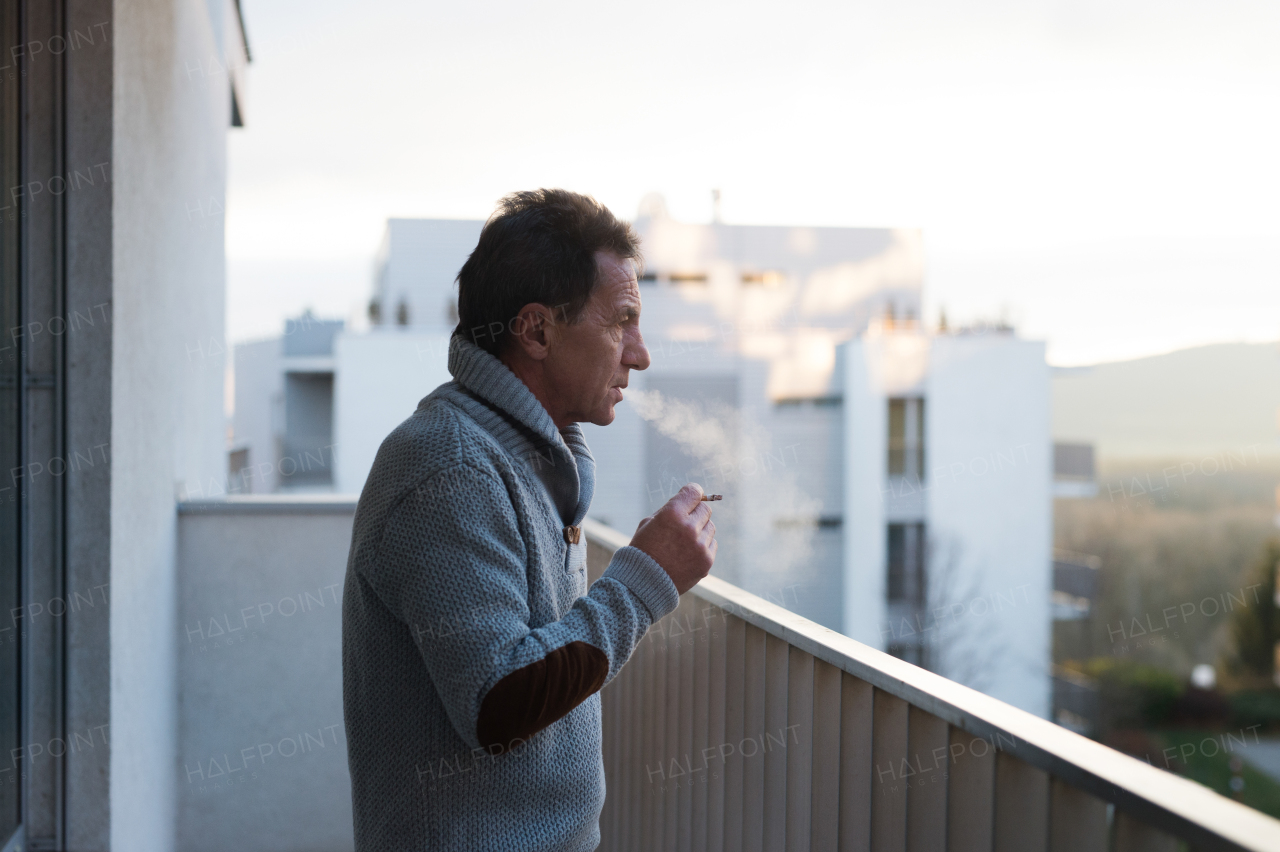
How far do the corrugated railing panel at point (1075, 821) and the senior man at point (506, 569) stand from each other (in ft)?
1.14

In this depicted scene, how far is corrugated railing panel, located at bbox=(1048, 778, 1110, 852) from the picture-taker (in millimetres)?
594

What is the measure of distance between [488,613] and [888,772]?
48 centimetres

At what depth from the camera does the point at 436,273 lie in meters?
13.6

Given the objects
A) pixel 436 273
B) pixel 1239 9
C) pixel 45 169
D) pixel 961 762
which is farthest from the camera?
pixel 1239 9

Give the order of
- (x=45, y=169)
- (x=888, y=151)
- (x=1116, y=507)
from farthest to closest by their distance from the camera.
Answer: (x=888, y=151) < (x=1116, y=507) < (x=45, y=169)

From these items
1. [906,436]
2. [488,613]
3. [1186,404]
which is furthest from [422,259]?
[1186,404]

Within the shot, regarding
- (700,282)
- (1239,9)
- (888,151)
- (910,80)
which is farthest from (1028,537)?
(1239,9)

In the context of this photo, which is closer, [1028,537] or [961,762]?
[961,762]

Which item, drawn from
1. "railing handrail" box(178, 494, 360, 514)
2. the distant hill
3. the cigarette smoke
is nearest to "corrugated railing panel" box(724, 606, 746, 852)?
"railing handrail" box(178, 494, 360, 514)

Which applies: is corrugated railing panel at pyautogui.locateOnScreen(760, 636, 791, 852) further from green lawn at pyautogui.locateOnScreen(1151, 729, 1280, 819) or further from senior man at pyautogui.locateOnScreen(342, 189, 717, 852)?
green lawn at pyautogui.locateOnScreen(1151, 729, 1280, 819)

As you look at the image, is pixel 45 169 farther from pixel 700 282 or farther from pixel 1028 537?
pixel 1028 537

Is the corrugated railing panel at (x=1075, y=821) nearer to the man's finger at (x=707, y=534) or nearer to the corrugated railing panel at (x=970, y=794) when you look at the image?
the corrugated railing panel at (x=970, y=794)

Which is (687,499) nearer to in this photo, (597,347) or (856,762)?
(597,347)

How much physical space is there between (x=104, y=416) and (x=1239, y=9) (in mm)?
33834
